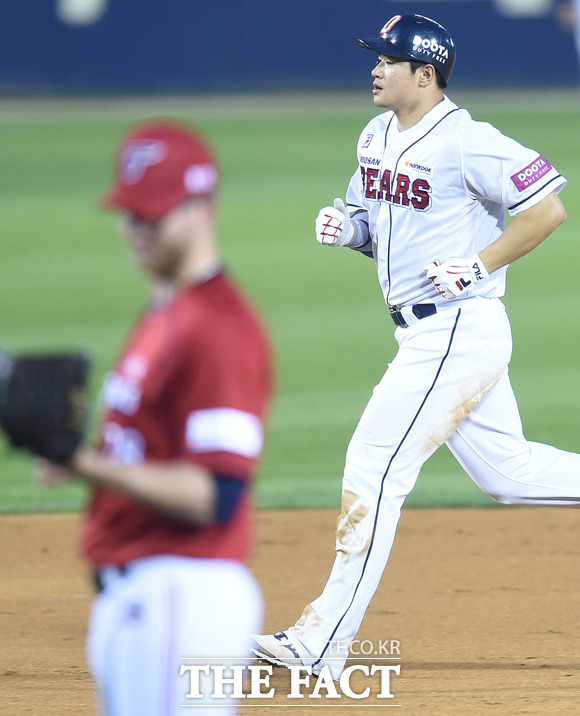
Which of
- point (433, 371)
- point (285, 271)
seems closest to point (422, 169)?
point (433, 371)

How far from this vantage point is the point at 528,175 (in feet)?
15.5

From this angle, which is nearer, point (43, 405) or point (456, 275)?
point (43, 405)

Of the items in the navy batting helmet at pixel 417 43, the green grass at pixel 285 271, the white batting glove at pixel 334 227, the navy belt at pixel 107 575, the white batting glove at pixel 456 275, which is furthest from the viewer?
the green grass at pixel 285 271

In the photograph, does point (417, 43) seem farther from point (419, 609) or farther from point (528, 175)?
point (419, 609)

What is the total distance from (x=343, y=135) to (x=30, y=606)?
21.6 meters

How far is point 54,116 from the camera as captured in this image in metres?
29.3

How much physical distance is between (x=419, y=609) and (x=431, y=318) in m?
1.60

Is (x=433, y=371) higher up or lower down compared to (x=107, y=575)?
higher up

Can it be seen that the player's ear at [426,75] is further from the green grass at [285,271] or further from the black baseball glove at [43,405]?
the black baseball glove at [43,405]

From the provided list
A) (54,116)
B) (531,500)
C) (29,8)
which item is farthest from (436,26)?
(29,8)

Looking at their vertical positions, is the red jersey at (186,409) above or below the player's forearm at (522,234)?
below

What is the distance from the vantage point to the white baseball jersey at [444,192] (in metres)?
4.73

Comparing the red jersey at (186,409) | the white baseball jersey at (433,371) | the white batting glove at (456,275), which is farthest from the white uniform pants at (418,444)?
the red jersey at (186,409)

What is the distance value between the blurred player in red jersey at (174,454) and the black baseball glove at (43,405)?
0.17ft
